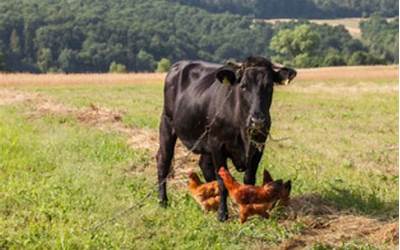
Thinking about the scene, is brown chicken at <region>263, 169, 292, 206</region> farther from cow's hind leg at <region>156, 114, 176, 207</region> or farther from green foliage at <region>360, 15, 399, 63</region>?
green foliage at <region>360, 15, 399, 63</region>

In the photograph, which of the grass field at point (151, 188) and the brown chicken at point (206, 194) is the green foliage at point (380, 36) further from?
the brown chicken at point (206, 194)

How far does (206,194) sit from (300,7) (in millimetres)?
171764

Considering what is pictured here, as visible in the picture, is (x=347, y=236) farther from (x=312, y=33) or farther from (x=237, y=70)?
(x=312, y=33)

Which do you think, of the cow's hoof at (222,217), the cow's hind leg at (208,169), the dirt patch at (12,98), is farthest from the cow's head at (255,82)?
the dirt patch at (12,98)

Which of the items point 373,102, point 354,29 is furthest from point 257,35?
point 373,102

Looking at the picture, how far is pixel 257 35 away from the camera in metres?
129

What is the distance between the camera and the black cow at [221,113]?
737cm

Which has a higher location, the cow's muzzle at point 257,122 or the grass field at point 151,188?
Answer: the cow's muzzle at point 257,122

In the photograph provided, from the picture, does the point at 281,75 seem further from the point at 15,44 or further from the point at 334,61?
the point at 15,44

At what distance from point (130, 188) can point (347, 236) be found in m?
3.42

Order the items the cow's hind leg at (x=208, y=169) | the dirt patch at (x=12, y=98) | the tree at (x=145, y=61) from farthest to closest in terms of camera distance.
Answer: the tree at (x=145, y=61)
the dirt patch at (x=12, y=98)
the cow's hind leg at (x=208, y=169)

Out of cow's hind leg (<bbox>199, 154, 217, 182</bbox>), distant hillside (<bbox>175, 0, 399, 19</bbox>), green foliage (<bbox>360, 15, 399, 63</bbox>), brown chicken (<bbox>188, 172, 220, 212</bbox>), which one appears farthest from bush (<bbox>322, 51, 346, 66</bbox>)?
distant hillside (<bbox>175, 0, 399, 19</bbox>)

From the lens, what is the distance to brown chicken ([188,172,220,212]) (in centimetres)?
844

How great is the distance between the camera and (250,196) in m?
7.63
